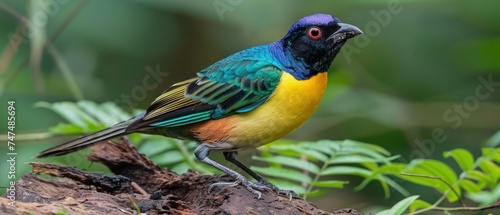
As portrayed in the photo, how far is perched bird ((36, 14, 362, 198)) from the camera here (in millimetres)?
4992

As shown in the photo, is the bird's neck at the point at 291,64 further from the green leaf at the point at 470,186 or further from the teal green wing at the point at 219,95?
the green leaf at the point at 470,186

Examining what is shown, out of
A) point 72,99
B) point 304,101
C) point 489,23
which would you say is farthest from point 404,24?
point 304,101

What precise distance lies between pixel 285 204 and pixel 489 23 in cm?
523

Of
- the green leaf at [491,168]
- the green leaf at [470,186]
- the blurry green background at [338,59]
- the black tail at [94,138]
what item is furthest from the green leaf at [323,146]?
the blurry green background at [338,59]

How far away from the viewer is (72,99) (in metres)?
9.38

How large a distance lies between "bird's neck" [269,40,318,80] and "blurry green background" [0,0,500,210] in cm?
249

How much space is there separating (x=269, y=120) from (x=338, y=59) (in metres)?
4.97

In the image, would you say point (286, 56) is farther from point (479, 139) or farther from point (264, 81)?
point (479, 139)

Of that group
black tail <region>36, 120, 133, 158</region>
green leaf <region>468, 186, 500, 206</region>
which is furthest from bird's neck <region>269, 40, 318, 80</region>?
green leaf <region>468, 186, 500, 206</region>

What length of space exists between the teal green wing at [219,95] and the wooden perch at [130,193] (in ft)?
1.16

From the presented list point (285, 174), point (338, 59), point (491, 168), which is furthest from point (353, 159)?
point (338, 59)

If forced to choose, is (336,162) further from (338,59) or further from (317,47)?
(338,59)

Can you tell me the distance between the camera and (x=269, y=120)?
4.95 m

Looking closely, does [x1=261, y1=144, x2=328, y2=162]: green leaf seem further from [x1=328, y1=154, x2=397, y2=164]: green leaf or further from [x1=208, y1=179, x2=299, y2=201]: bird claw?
[x1=208, y1=179, x2=299, y2=201]: bird claw
